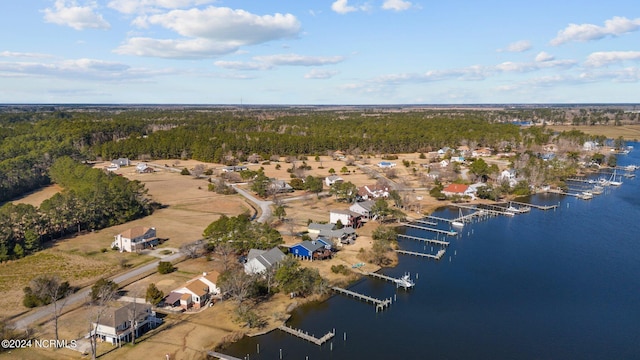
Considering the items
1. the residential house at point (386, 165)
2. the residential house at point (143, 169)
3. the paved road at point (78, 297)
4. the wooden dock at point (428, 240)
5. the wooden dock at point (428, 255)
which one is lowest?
the paved road at point (78, 297)

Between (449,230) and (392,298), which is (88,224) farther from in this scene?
(449,230)

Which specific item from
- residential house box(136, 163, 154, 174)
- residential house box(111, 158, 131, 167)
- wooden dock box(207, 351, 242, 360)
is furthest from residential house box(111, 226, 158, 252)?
residential house box(111, 158, 131, 167)

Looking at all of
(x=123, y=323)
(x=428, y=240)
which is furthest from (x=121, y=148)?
(x=123, y=323)

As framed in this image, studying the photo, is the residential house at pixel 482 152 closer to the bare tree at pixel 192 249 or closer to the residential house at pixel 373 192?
the residential house at pixel 373 192

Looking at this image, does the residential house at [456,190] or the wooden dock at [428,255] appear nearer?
the wooden dock at [428,255]

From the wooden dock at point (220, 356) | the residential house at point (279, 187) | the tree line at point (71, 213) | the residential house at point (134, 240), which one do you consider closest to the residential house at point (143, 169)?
the tree line at point (71, 213)

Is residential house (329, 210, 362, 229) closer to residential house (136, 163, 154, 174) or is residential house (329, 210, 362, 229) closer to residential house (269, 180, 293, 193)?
residential house (269, 180, 293, 193)
